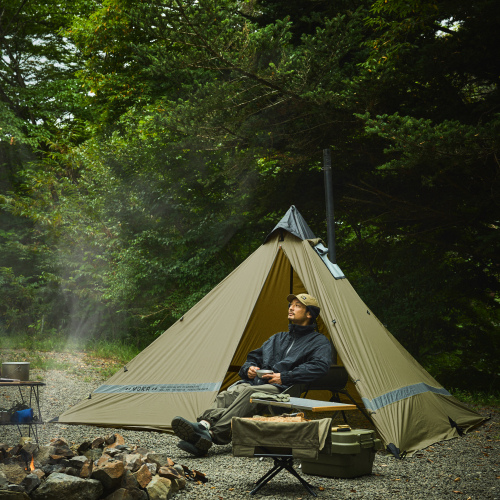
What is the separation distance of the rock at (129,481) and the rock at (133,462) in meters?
0.06

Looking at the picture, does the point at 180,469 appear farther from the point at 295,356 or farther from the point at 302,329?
the point at 302,329

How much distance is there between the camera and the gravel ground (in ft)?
9.24

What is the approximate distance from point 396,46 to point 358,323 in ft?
10.1

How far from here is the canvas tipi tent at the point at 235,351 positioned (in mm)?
3988

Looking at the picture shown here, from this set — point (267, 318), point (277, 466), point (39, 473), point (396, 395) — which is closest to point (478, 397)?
point (267, 318)

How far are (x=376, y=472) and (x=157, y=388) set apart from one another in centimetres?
201

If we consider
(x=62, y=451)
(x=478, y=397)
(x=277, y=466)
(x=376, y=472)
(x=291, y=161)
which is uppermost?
(x=291, y=161)

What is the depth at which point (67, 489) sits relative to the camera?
228 centimetres

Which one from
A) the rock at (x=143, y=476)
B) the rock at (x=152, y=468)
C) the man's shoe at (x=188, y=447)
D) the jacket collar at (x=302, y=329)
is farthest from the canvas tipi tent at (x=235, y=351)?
the rock at (x=143, y=476)

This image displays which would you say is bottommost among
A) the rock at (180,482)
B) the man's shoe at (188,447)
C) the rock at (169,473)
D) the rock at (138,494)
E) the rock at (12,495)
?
the man's shoe at (188,447)

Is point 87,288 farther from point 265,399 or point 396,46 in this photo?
point 265,399

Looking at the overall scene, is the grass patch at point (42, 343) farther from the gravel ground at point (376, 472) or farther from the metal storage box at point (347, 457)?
the metal storage box at point (347, 457)

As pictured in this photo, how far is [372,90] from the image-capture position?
5.94m

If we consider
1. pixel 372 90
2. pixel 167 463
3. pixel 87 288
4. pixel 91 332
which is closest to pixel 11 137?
pixel 87 288
